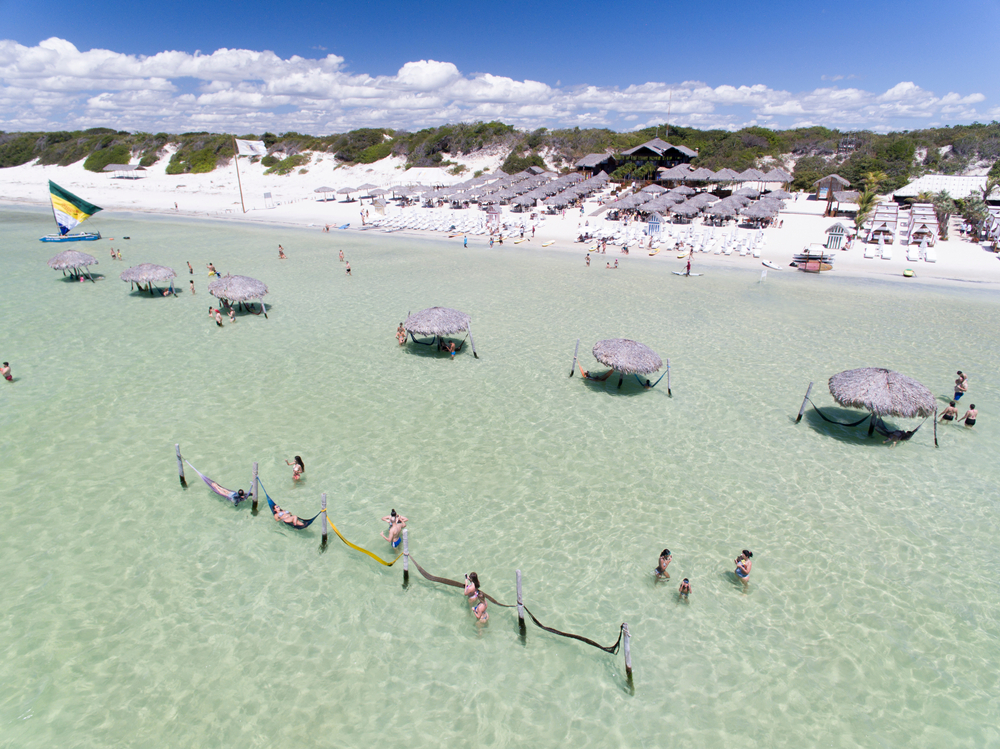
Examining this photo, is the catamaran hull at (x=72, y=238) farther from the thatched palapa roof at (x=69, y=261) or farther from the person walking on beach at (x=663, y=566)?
the person walking on beach at (x=663, y=566)

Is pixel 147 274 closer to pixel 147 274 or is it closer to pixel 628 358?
pixel 147 274

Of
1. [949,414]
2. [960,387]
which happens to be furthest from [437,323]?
[960,387]

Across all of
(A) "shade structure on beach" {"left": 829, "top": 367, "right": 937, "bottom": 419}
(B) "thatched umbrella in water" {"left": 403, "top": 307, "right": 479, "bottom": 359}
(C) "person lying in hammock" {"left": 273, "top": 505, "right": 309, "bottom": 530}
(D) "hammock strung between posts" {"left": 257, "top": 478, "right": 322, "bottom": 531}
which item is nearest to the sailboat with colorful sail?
(B) "thatched umbrella in water" {"left": 403, "top": 307, "right": 479, "bottom": 359}

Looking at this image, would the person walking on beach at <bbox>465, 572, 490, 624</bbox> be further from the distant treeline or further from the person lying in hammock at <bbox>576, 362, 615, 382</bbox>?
the distant treeline

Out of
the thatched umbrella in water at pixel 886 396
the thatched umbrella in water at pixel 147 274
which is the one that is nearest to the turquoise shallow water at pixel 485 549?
the thatched umbrella in water at pixel 886 396

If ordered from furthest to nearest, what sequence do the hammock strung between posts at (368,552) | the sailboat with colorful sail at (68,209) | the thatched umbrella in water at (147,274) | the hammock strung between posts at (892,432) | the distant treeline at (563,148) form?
the distant treeline at (563,148)
the sailboat with colorful sail at (68,209)
the thatched umbrella in water at (147,274)
the hammock strung between posts at (892,432)
the hammock strung between posts at (368,552)
